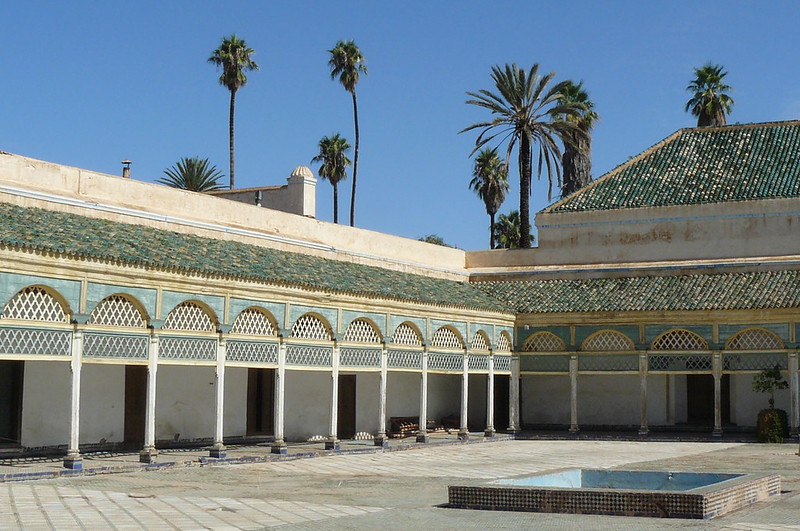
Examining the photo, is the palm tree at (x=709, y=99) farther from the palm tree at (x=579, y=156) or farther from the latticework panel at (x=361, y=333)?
the latticework panel at (x=361, y=333)

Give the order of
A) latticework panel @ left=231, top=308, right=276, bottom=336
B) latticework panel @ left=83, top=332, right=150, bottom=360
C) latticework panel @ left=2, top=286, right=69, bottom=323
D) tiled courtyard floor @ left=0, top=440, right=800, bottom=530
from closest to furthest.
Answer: tiled courtyard floor @ left=0, top=440, right=800, bottom=530
latticework panel @ left=2, top=286, right=69, bottom=323
latticework panel @ left=83, top=332, right=150, bottom=360
latticework panel @ left=231, top=308, right=276, bottom=336

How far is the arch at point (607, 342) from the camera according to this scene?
2959cm

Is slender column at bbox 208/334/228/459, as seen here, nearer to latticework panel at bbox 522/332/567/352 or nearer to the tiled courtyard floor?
the tiled courtyard floor

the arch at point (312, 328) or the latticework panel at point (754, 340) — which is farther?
the latticework panel at point (754, 340)

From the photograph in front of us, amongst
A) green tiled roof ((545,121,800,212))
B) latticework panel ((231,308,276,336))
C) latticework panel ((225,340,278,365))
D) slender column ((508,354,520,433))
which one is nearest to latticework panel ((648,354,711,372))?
slender column ((508,354,520,433))

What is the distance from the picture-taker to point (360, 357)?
81.0 ft

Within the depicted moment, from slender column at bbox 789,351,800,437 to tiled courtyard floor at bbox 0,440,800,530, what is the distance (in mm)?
3167

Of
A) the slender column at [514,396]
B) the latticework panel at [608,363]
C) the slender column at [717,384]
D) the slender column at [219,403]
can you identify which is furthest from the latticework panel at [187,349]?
the slender column at [717,384]

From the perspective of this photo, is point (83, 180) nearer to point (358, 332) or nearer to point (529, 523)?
point (358, 332)

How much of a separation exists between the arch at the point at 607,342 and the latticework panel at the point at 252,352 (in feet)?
34.7

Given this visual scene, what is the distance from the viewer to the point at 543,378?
106 feet

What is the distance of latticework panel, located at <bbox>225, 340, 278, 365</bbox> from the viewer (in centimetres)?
2119

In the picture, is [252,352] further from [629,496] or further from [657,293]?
[657,293]

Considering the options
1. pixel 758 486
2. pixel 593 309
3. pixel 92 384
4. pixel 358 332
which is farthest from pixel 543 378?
pixel 758 486
